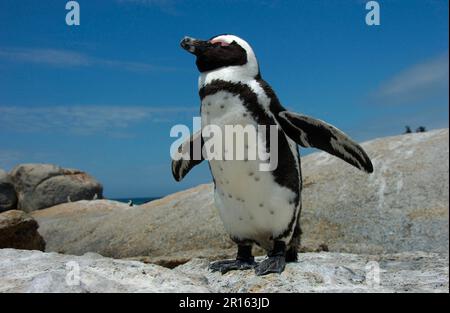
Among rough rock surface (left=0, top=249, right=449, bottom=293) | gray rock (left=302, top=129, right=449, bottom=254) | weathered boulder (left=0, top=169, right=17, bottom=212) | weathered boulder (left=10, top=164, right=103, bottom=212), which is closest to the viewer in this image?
rough rock surface (left=0, top=249, right=449, bottom=293)

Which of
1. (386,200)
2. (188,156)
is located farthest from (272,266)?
(386,200)

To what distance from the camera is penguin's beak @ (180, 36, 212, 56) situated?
14.2 ft

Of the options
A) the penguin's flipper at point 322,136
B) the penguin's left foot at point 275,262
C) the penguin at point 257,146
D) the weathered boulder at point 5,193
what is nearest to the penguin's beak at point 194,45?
the penguin at point 257,146

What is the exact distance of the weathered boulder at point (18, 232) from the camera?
894 cm

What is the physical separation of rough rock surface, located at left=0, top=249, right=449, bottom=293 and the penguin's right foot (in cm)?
7

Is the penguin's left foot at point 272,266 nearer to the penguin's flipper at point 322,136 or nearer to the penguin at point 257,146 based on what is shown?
the penguin at point 257,146

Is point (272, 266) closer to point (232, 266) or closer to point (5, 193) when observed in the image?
point (232, 266)

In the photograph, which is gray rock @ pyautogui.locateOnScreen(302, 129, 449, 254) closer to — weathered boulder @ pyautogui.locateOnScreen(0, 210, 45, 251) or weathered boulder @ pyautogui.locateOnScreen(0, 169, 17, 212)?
weathered boulder @ pyautogui.locateOnScreen(0, 210, 45, 251)

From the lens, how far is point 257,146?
4.20 meters

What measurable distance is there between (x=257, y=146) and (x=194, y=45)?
96 cm

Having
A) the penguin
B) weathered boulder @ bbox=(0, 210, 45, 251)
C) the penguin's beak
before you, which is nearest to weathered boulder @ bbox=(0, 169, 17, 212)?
weathered boulder @ bbox=(0, 210, 45, 251)

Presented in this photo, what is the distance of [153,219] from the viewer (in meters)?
10.8

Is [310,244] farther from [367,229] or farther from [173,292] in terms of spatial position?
[173,292]

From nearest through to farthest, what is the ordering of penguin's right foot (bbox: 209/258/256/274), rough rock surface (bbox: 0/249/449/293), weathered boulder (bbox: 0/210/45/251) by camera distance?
rough rock surface (bbox: 0/249/449/293), penguin's right foot (bbox: 209/258/256/274), weathered boulder (bbox: 0/210/45/251)
